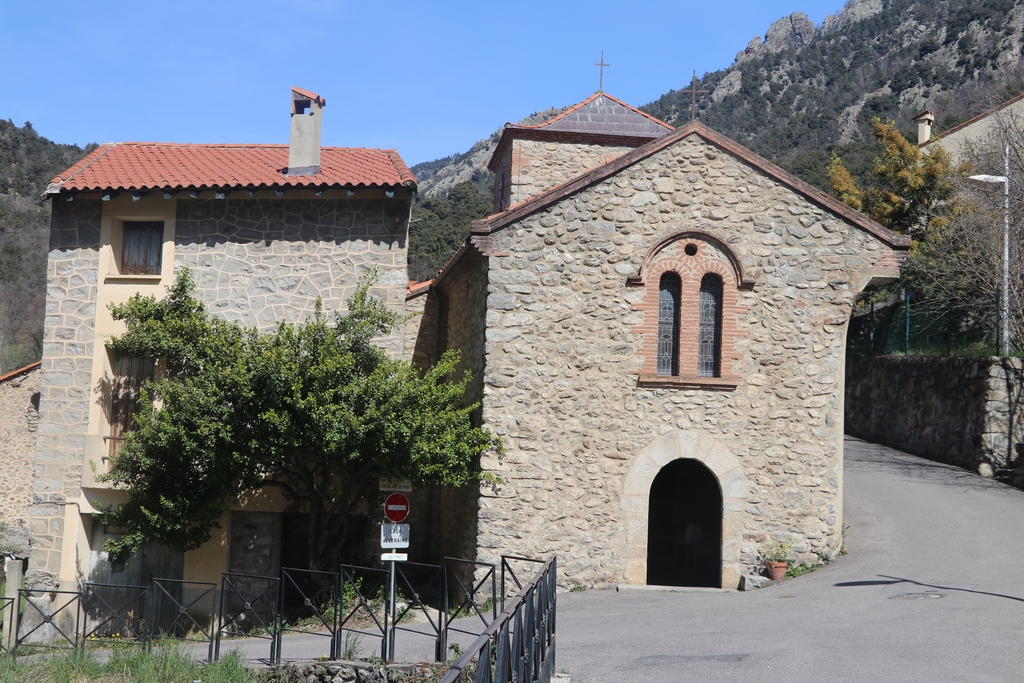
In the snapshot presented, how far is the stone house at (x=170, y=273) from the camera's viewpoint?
568 inches

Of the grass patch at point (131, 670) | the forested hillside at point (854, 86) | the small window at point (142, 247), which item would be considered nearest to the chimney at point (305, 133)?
the small window at point (142, 247)

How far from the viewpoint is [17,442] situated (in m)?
20.3

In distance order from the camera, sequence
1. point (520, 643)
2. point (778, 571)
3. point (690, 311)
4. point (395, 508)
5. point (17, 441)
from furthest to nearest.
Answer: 1. point (17, 441)
2. point (690, 311)
3. point (778, 571)
4. point (395, 508)
5. point (520, 643)

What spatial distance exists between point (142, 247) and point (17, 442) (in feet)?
27.3

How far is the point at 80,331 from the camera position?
48.2 feet

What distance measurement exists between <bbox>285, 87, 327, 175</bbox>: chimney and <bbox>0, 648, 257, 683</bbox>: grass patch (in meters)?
8.03

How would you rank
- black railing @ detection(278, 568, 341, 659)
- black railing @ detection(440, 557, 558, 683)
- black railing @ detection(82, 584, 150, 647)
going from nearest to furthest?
black railing @ detection(440, 557, 558, 683) → black railing @ detection(278, 568, 341, 659) → black railing @ detection(82, 584, 150, 647)

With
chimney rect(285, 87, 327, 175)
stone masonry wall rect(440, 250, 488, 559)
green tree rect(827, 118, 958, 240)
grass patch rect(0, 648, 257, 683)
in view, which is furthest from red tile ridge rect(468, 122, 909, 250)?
green tree rect(827, 118, 958, 240)

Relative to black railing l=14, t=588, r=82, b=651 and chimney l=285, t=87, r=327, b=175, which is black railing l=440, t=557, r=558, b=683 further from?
chimney l=285, t=87, r=327, b=175

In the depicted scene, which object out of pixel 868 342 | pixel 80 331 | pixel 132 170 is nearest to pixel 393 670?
pixel 80 331

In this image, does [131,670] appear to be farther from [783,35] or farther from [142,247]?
[783,35]

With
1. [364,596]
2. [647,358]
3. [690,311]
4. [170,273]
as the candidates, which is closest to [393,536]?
[364,596]

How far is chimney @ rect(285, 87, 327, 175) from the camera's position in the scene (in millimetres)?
15070

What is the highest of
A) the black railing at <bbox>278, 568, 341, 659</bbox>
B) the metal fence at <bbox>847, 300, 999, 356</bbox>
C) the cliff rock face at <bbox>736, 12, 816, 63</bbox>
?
the cliff rock face at <bbox>736, 12, 816, 63</bbox>
